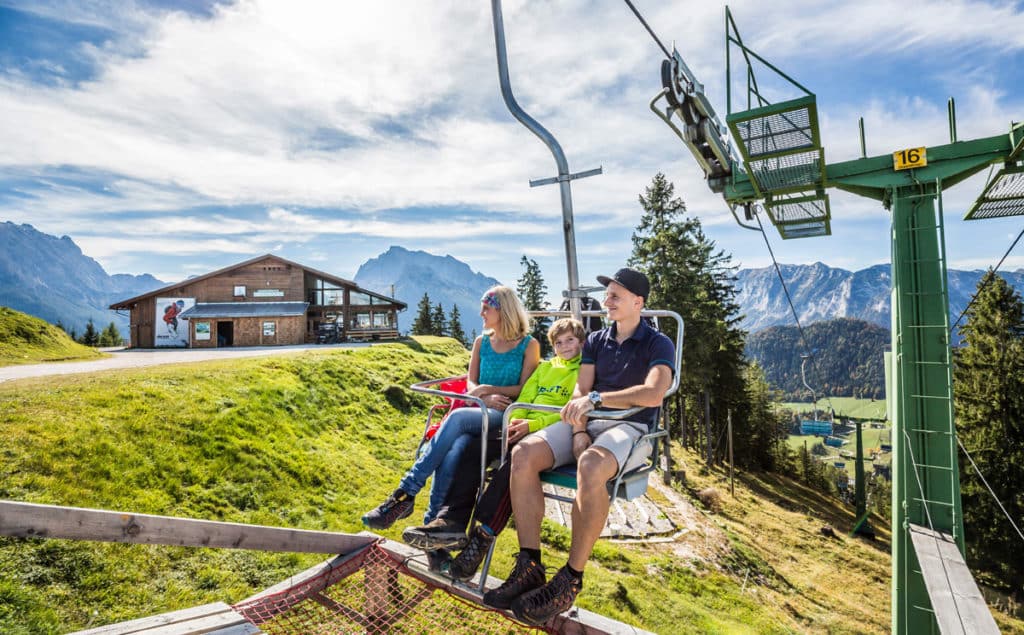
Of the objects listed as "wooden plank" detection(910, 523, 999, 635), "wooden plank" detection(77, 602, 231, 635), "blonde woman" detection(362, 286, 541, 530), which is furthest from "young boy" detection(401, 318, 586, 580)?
"wooden plank" detection(910, 523, 999, 635)

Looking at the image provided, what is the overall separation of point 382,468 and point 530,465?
8.25m

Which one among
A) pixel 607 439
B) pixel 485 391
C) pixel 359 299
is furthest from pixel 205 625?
pixel 359 299

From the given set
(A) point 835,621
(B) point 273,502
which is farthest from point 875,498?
(B) point 273,502

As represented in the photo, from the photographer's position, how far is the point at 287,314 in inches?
1185

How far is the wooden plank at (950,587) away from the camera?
377cm

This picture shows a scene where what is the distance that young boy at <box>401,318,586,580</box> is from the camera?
3354mm

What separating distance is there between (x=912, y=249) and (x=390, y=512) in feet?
25.2

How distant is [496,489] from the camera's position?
344cm

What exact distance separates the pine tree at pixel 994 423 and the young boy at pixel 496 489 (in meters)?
24.7

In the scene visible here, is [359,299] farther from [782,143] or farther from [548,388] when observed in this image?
[548,388]

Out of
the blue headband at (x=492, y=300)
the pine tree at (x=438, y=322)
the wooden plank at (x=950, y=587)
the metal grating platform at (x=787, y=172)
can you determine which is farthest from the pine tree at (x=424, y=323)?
the blue headband at (x=492, y=300)

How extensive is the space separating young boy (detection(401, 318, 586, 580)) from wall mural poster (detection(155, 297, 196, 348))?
3190 cm

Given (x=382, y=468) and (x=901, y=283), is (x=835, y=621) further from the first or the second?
(x=382, y=468)

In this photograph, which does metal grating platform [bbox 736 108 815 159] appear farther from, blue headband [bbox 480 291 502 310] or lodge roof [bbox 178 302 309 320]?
lodge roof [bbox 178 302 309 320]
